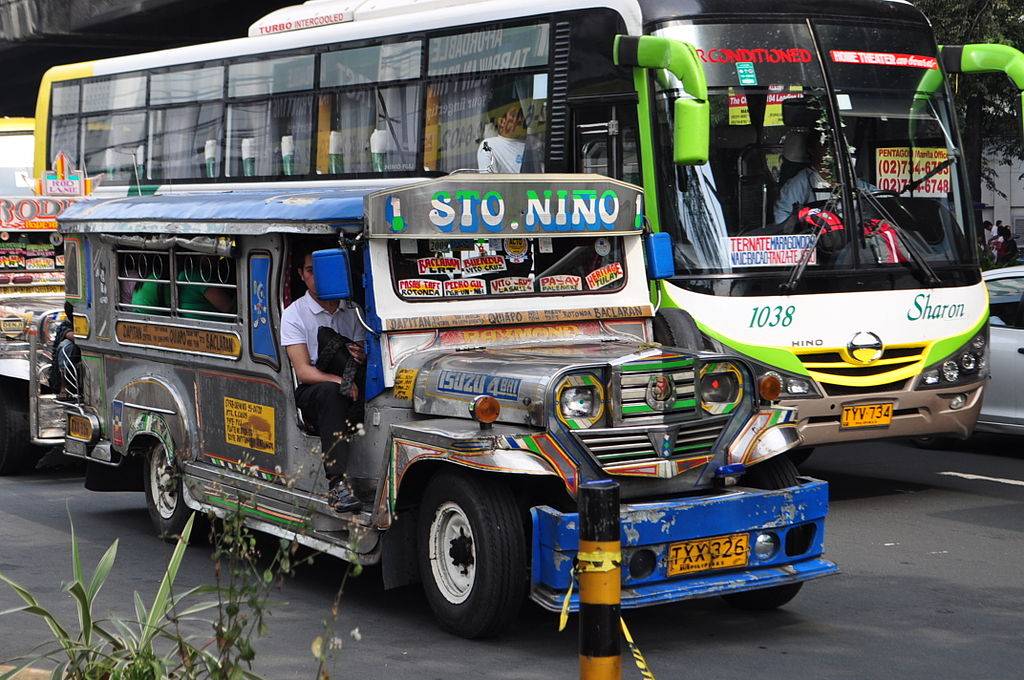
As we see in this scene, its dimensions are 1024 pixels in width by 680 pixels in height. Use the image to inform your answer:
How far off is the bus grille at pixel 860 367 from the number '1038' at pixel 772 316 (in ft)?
0.76

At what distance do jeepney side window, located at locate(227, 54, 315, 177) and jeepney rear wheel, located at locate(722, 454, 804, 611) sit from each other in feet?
28.0

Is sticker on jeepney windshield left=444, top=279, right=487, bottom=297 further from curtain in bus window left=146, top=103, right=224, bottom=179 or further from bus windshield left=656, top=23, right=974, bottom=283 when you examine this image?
curtain in bus window left=146, top=103, right=224, bottom=179

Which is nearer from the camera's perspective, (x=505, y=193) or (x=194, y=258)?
(x=505, y=193)

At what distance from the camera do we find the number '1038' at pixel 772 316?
10328mm

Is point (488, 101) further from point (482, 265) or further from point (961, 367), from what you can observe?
point (482, 265)

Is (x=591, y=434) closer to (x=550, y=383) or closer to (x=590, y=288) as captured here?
(x=550, y=383)

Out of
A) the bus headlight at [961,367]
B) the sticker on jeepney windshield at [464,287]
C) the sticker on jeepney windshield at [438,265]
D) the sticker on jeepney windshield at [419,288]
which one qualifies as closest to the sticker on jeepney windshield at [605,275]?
the sticker on jeepney windshield at [464,287]

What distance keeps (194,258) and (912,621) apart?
4416mm

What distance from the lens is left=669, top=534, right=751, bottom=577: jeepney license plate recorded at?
650 cm

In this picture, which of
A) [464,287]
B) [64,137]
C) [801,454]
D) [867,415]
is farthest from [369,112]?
[64,137]

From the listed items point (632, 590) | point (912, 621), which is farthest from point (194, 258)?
point (912, 621)

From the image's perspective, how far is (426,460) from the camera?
695 cm

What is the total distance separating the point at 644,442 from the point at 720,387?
1.87 feet

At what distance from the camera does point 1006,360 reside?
1211cm
